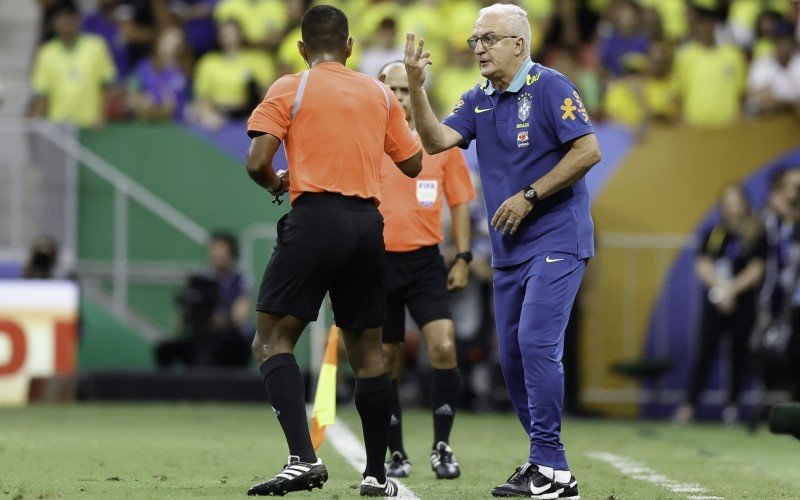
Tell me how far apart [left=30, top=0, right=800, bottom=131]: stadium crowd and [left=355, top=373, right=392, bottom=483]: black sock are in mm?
9777

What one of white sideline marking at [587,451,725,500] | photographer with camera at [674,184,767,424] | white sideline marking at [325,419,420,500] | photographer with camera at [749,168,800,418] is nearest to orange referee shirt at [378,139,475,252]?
white sideline marking at [325,419,420,500]

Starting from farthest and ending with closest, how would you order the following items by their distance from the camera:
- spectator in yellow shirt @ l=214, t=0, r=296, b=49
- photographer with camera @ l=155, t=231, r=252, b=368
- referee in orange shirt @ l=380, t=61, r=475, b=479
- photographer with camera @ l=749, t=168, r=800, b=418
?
spectator in yellow shirt @ l=214, t=0, r=296, b=49
photographer with camera @ l=155, t=231, r=252, b=368
photographer with camera @ l=749, t=168, r=800, b=418
referee in orange shirt @ l=380, t=61, r=475, b=479

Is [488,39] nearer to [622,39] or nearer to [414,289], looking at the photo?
[414,289]

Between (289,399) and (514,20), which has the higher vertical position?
(514,20)

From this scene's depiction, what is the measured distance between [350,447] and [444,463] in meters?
2.40

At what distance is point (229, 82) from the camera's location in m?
18.0

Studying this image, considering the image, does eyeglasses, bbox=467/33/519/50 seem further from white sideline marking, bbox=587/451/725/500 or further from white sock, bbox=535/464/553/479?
white sideline marking, bbox=587/451/725/500

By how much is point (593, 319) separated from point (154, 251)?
4893 millimetres

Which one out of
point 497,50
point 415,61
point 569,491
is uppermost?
point 497,50

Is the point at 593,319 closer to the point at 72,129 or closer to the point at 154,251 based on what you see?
the point at 154,251

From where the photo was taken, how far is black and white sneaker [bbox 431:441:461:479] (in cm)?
907

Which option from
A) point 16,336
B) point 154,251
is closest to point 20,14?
point 154,251

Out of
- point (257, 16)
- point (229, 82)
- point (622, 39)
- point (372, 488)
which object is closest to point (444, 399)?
point (372, 488)

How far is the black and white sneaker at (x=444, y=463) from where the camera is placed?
9070 millimetres
